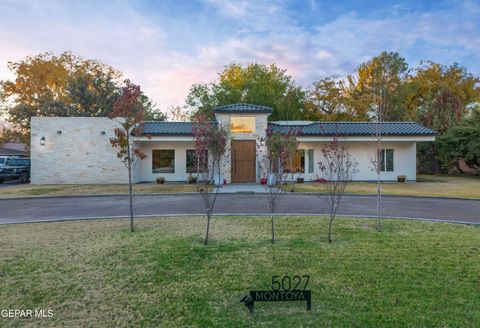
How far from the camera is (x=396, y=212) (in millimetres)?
9617

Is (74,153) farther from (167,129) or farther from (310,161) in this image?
(310,161)

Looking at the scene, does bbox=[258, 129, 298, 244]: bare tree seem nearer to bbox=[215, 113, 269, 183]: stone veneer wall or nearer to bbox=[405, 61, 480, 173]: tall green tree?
bbox=[215, 113, 269, 183]: stone veneer wall

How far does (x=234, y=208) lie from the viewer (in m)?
10.5

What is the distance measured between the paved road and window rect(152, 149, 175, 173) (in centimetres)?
861

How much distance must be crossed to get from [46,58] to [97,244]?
4202cm

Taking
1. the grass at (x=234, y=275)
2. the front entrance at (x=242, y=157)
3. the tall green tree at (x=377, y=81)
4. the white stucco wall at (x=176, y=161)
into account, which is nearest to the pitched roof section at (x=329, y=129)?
the white stucco wall at (x=176, y=161)

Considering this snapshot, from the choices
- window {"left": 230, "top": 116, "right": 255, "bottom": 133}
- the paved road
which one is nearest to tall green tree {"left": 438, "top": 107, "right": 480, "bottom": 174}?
the paved road

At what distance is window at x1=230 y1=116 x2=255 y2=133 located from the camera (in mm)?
19828

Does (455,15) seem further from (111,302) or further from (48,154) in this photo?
(48,154)

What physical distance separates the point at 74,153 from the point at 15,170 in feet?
17.9

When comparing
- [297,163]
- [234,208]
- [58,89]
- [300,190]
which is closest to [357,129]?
[297,163]

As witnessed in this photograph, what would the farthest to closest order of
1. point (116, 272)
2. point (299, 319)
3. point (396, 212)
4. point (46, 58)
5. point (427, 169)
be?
1. point (46, 58)
2. point (427, 169)
3. point (396, 212)
4. point (116, 272)
5. point (299, 319)

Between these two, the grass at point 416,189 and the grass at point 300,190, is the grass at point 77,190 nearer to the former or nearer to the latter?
the grass at point 300,190

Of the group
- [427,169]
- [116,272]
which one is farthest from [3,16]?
[427,169]
